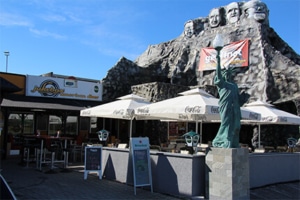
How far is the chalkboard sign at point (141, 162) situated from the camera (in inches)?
271

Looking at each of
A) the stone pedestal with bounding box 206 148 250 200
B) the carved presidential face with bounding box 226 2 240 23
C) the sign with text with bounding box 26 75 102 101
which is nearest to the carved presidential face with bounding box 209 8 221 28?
the carved presidential face with bounding box 226 2 240 23

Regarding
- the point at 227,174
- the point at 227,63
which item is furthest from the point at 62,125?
the point at 227,63

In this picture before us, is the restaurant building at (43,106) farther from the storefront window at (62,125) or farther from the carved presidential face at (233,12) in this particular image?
the carved presidential face at (233,12)

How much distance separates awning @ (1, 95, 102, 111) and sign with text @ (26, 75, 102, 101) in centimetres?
34

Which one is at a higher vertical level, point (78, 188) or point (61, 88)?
point (61, 88)

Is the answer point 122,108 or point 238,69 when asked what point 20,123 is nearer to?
point 122,108

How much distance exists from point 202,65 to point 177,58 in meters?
4.04

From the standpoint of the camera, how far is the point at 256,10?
25.1 meters

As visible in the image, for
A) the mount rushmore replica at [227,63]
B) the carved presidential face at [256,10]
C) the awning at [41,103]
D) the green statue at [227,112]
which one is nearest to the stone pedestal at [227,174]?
the green statue at [227,112]

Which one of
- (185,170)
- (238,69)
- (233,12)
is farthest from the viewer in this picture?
(233,12)

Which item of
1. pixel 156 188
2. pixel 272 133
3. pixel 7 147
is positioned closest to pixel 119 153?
pixel 156 188

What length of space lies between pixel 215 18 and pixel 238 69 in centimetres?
926

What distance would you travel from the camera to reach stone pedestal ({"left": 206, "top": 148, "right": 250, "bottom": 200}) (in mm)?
5914

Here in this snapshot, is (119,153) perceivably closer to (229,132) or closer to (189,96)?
(189,96)
